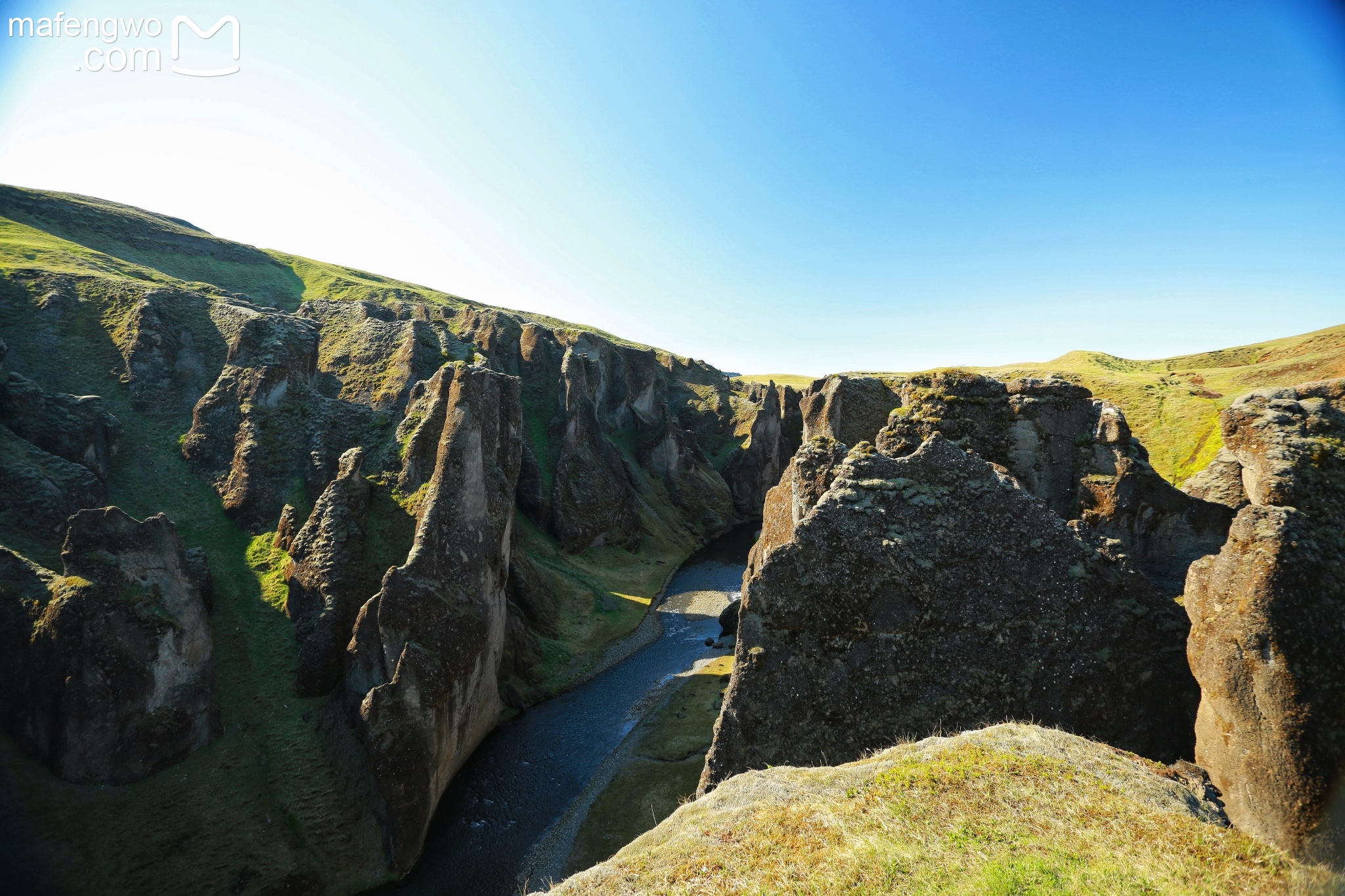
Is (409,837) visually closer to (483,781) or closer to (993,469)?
(483,781)

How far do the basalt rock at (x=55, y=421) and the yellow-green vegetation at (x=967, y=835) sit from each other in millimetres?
38865

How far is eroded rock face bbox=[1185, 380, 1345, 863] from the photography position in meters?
8.88

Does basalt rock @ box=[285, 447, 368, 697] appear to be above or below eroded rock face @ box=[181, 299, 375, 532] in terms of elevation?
below

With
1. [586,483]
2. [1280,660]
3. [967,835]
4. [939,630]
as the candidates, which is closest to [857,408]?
[586,483]

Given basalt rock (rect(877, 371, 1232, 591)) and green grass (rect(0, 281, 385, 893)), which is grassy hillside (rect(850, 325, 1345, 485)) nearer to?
basalt rock (rect(877, 371, 1232, 591))

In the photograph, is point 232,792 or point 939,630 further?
point 232,792

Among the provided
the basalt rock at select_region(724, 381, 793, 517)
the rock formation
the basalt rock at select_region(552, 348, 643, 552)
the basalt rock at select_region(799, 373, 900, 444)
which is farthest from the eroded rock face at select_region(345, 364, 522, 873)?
the basalt rock at select_region(724, 381, 793, 517)

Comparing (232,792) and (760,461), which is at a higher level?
(760,461)

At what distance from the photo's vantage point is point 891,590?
44.6ft

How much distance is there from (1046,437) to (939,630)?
498 inches

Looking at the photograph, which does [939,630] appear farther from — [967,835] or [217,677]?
[217,677]

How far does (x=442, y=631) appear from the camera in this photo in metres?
27.4

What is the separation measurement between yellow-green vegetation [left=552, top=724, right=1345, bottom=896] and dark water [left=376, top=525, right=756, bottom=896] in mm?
18930

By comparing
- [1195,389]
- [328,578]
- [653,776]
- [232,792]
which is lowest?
[653,776]
